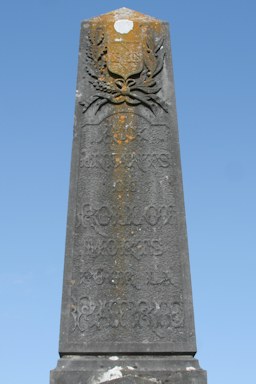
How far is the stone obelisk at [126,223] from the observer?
413 cm

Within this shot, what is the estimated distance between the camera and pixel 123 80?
5363mm

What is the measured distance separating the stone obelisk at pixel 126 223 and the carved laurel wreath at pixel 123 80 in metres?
0.01

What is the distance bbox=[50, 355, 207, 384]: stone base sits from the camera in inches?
155

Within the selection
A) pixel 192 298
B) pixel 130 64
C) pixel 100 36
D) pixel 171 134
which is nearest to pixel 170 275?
pixel 192 298

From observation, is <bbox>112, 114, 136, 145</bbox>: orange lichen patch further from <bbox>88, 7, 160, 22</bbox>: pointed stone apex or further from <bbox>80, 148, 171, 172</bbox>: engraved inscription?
<bbox>88, 7, 160, 22</bbox>: pointed stone apex

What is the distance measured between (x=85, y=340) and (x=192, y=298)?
959 mm

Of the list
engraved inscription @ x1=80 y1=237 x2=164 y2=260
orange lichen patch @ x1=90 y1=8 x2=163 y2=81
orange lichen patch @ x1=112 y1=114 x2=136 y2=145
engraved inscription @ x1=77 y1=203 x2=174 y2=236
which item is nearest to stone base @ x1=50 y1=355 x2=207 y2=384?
engraved inscription @ x1=80 y1=237 x2=164 y2=260

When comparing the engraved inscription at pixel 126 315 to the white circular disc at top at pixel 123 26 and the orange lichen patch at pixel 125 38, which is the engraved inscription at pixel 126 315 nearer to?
the orange lichen patch at pixel 125 38

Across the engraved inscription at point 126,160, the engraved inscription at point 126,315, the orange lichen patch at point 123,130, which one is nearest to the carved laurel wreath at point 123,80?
the orange lichen patch at point 123,130

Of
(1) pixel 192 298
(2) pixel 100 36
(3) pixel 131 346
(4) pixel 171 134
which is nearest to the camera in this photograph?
(3) pixel 131 346

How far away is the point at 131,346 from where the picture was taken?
4.14 m

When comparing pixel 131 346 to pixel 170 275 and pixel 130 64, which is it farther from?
pixel 130 64

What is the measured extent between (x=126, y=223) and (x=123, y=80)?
1587mm

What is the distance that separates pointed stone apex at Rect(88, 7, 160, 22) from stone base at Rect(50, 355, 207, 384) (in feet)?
12.0
